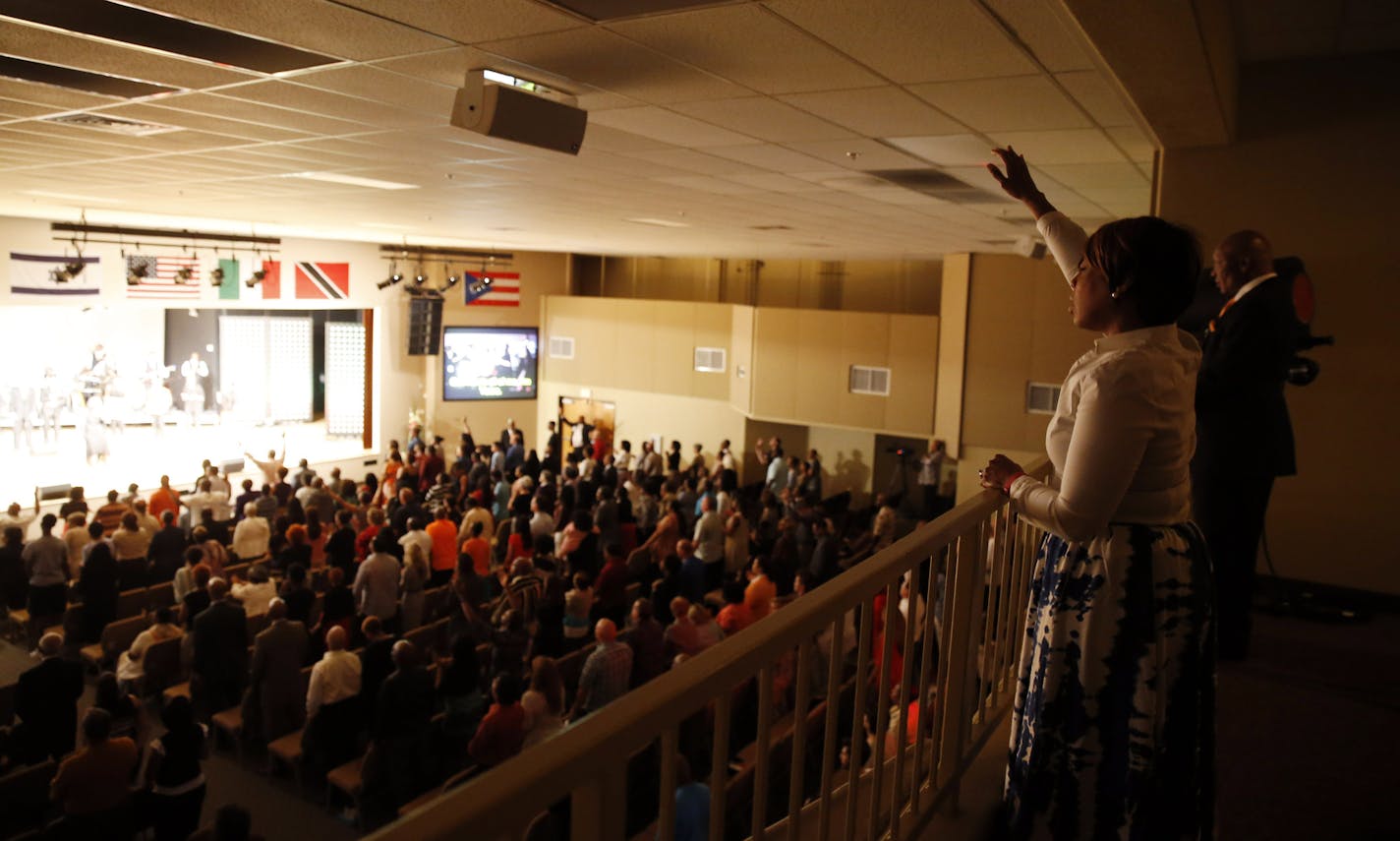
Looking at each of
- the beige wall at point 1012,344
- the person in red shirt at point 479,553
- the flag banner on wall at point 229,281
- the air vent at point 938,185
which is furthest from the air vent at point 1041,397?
the flag banner on wall at point 229,281

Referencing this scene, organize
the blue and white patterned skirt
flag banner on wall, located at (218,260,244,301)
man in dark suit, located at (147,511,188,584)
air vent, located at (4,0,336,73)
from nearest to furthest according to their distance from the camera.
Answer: the blue and white patterned skirt
air vent, located at (4,0,336,73)
man in dark suit, located at (147,511,188,584)
flag banner on wall, located at (218,260,244,301)

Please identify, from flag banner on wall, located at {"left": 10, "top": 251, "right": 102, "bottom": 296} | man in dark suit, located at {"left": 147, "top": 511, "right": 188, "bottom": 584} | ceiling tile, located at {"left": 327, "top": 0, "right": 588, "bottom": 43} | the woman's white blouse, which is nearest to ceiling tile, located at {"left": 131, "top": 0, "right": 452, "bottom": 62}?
ceiling tile, located at {"left": 327, "top": 0, "right": 588, "bottom": 43}

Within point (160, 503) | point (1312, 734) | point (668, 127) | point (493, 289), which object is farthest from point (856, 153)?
point (493, 289)

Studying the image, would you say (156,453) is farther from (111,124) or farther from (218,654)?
(111,124)

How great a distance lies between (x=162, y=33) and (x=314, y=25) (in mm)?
588

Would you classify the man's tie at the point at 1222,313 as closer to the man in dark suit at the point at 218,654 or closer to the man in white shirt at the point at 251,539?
the man in dark suit at the point at 218,654

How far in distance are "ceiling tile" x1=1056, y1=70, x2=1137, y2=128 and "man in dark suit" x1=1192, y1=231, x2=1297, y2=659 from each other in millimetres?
806

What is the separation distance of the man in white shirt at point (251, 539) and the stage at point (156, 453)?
6.15 metres

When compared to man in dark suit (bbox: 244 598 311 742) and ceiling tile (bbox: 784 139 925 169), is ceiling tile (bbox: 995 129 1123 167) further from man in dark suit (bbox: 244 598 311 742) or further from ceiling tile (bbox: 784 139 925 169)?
man in dark suit (bbox: 244 598 311 742)

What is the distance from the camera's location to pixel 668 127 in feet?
14.3

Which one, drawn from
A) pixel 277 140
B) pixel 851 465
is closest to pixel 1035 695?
pixel 277 140

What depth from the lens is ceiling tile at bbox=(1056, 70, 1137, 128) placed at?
317 cm

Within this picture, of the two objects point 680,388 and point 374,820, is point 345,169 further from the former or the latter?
point 680,388

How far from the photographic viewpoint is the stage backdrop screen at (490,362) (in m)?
16.9
